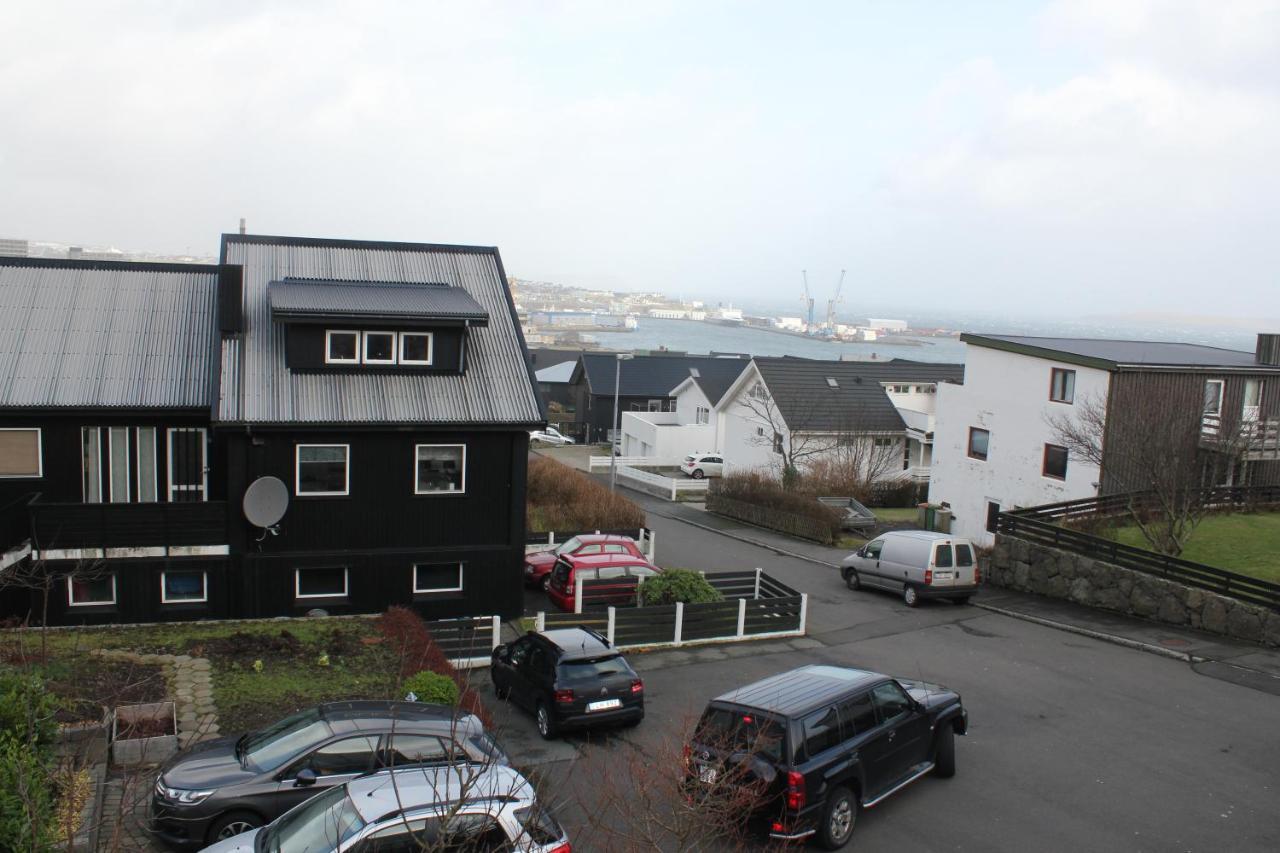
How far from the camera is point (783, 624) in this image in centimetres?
2236

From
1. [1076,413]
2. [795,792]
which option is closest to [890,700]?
[795,792]

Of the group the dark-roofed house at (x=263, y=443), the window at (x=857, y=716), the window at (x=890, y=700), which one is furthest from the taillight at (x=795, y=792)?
the dark-roofed house at (x=263, y=443)

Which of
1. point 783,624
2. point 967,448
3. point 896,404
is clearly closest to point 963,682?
point 783,624

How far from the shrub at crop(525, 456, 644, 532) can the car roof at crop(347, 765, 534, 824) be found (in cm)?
2300

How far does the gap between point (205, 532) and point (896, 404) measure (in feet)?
142

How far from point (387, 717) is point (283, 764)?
46.6 inches

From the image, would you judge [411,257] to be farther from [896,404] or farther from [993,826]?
[896,404]

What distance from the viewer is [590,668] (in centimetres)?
1541

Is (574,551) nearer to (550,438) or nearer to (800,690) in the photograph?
(800,690)

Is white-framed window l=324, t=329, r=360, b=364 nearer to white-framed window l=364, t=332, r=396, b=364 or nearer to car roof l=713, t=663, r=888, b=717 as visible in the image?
white-framed window l=364, t=332, r=396, b=364

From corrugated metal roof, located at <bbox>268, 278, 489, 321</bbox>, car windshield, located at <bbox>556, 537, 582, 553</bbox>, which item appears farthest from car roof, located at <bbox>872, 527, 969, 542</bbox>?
corrugated metal roof, located at <bbox>268, 278, 489, 321</bbox>

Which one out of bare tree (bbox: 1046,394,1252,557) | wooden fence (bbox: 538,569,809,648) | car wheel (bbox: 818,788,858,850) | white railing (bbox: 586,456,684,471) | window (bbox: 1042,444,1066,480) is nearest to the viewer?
car wheel (bbox: 818,788,858,850)

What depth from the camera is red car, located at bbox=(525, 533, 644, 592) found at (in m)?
25.0

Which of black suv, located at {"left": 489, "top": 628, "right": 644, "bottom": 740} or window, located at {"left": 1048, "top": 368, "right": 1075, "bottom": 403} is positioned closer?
black suv, located at {"left": 489, "top": 628, "right": 644, "bottom": 740}
